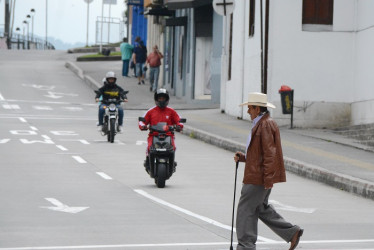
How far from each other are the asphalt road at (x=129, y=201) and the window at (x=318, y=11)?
4.80 metres

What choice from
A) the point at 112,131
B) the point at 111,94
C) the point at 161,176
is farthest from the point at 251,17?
the point at 161,176

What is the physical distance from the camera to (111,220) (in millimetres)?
13102

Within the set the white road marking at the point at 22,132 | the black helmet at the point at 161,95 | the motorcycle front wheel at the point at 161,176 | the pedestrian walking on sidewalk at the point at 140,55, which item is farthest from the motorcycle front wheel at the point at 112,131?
the pedestrian walking on sidewalk at the point at 140,55

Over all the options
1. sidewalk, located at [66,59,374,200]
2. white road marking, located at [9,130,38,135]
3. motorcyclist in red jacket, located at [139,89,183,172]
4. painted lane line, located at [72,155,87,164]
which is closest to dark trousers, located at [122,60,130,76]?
sidewalk, located at [66,59,374,200]

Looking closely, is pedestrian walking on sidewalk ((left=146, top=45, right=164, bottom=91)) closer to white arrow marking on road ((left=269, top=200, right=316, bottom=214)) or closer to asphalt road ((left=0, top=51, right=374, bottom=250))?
asphalt road ((left=0, top=51, right=374, bottom=250))

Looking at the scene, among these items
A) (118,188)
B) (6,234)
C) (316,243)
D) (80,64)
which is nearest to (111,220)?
(6,234)

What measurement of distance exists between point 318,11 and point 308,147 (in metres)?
7.14

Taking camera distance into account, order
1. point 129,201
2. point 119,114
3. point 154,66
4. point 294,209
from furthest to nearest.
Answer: point 154,66, point 119,114, point 129,201, point 294,209

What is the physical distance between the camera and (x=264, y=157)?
10.3 meters

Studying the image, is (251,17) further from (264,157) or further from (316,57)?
(264,157)

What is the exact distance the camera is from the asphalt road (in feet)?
38.2

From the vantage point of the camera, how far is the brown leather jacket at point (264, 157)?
406 inches

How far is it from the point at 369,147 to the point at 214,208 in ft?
34.2

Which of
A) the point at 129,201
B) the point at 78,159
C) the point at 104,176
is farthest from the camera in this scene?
the point at 78,159
